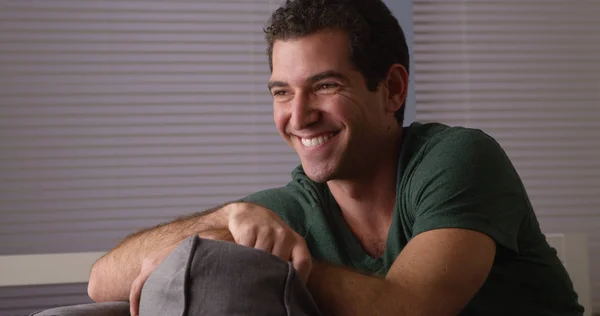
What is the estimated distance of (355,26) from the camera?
1.80 m

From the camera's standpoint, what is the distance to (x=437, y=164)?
1.51m

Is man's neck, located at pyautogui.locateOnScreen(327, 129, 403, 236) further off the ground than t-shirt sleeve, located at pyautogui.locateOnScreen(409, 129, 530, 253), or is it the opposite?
t-shirt sleeve, located at pyautogui.locateOnScreen(409, 129, 530, 253)

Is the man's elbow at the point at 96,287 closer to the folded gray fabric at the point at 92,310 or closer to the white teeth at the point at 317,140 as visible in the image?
the folded gray fabric at the point at 92,310

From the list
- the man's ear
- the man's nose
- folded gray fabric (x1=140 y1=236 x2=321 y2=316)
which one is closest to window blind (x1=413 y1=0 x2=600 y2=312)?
the man's ear

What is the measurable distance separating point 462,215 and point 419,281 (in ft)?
0.56

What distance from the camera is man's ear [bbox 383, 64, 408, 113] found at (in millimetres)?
1894

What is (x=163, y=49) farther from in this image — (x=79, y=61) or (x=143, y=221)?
(x=143, y=221)

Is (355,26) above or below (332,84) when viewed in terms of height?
above

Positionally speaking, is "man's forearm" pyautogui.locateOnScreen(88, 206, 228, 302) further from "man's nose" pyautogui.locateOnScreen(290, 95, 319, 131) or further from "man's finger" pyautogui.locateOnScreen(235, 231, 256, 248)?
"man's nose" pyautogui.locateOnScreen(290, 95, 319, 131)

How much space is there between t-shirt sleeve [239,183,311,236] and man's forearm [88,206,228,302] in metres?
0.24

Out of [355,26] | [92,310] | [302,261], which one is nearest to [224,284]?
[302,261]

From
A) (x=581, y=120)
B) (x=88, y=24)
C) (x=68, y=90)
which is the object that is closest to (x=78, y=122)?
(x=68, y=90)

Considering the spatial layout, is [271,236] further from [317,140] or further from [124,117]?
[124,117]

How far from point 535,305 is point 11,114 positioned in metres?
2.88
